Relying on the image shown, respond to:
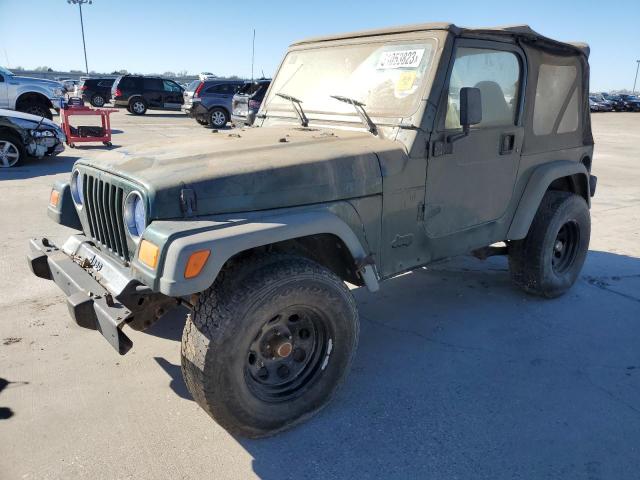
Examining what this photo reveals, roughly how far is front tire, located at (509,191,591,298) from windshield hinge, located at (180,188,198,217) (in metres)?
2.97

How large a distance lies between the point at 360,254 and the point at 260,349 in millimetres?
749

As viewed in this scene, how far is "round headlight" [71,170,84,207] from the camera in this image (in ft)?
10.5

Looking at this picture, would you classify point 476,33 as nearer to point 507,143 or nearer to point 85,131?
point 507,143

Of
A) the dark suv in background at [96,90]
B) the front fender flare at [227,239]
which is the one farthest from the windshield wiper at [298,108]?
the dark suv in background at [96,90]

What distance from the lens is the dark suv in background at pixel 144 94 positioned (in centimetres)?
2391

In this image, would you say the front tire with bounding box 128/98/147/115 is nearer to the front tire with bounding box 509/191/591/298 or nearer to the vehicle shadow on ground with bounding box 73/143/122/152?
the vehicle shadow on ground with bounding box 73/143/122/152

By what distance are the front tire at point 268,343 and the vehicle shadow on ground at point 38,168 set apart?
793 centimetres

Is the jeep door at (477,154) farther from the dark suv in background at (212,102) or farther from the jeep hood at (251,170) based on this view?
the dark suv in background at (212,102)

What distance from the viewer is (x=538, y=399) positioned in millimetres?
3078

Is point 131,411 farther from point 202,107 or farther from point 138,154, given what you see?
point 202,107

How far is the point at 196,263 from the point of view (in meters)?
2.21

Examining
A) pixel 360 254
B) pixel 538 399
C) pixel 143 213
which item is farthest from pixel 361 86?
pixel 538 399

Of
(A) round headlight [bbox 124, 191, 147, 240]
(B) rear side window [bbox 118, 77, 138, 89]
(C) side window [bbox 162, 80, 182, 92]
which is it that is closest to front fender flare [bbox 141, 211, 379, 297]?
(A) round headlight [bbox 124, 191, 147, 240]

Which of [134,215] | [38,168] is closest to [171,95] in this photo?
[38,168]
